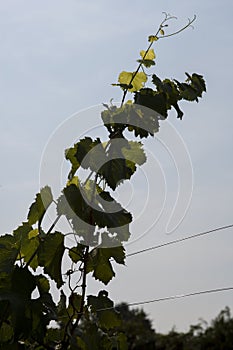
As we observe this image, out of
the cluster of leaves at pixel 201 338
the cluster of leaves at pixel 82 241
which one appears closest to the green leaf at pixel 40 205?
the cluster of leaves at pixel 82 241

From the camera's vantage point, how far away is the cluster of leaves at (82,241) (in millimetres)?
1493

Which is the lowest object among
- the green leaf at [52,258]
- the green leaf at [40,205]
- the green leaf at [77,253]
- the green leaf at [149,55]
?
the green leaf at [52,258]

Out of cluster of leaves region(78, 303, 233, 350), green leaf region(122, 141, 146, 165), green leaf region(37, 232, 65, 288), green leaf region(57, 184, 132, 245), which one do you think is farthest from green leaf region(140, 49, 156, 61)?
cluster of leaves region(78, 303, 233, 350)

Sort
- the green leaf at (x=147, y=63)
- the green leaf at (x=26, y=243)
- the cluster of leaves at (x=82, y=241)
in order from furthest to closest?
the green leaf at (x=147, y=63) → the green leaf at (x=26, y=243) → the cluster of leaves at (x=82, y=241)

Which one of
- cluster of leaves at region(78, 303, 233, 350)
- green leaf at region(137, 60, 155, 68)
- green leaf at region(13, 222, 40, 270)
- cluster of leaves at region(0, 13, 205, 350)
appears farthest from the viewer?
cluster of leaves at region(78, 303, 233, 350)

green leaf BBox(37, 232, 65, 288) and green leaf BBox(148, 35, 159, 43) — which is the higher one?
green leaf BBox(148, 35, 159, 43)

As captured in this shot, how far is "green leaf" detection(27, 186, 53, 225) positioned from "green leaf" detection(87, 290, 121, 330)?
0.24 metres

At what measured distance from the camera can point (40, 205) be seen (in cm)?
163

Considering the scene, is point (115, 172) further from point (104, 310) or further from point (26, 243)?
point (104, 310)

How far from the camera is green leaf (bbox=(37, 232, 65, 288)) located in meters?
1.53

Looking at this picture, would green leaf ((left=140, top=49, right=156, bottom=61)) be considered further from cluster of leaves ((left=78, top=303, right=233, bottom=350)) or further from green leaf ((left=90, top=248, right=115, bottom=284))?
cluster of leaves ((left=78, top=303, right=233, bottom=350))

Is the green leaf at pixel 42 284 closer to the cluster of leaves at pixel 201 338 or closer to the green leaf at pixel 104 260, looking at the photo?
the green leaf at pixel 104 260

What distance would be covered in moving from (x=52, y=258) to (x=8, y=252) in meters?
0.11

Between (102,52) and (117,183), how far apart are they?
1.44m
